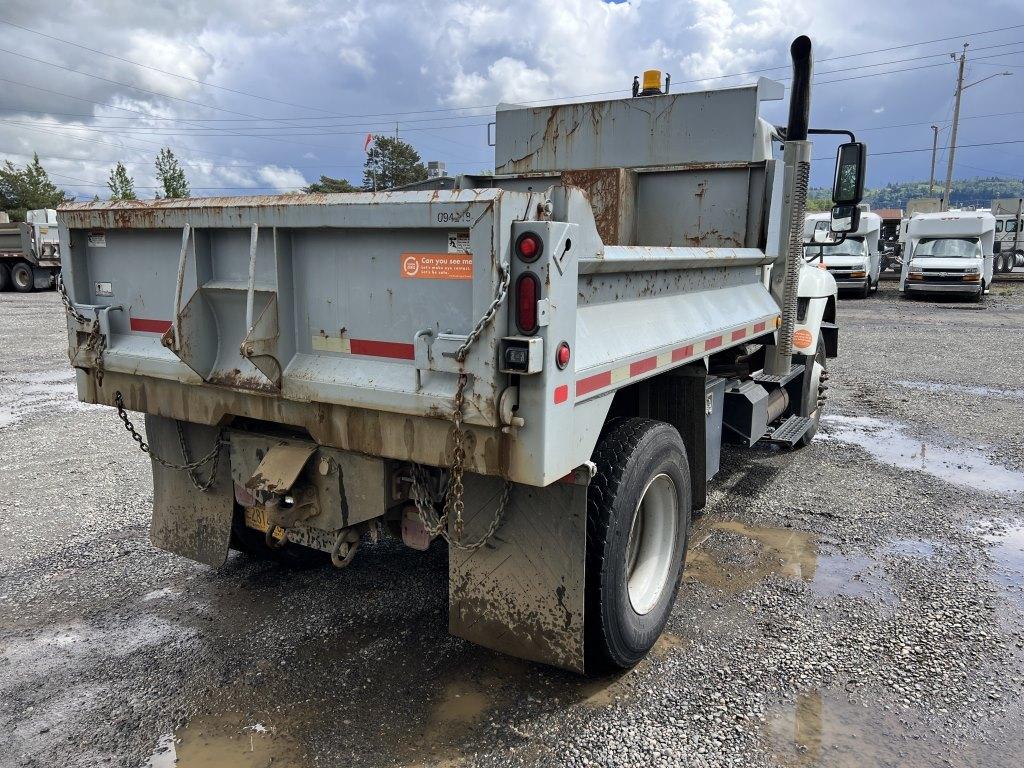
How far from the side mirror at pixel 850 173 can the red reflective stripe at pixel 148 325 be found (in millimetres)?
4428

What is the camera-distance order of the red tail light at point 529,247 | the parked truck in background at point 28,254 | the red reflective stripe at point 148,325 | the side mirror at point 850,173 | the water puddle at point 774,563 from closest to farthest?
the red tail light at point 529,247 < the red reflective stripe at point 148,325 < the water puddle at point 774,563 < the side mirror at point 850,173 < the parked truck in background at point 28,254

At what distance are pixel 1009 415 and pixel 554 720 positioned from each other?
7.67 m

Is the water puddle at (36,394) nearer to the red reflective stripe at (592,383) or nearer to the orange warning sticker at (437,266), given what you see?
the orange warning sticker at (437,266)

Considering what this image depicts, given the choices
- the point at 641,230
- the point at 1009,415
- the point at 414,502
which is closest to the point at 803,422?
the point at 641,230

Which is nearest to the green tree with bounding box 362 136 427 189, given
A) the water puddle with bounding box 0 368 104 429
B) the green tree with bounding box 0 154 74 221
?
the green tree with bounding box 0 154 74 221

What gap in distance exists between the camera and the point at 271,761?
2766 millimetres

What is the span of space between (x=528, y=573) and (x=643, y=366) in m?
0.99

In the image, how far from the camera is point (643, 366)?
10.6 feet

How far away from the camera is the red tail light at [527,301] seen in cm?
244

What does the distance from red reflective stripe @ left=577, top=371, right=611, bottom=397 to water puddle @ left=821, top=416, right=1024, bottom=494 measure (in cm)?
455

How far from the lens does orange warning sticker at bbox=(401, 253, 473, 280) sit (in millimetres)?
2528

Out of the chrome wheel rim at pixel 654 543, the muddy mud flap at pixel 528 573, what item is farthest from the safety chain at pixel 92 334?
the chrome wheel rim at pixel 654 543

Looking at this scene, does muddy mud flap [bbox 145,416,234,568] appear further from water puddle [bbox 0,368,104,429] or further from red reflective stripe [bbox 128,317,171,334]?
water puddle [bbox 0,368,104,429]

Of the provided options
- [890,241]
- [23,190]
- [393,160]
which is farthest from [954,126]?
[23,190]
